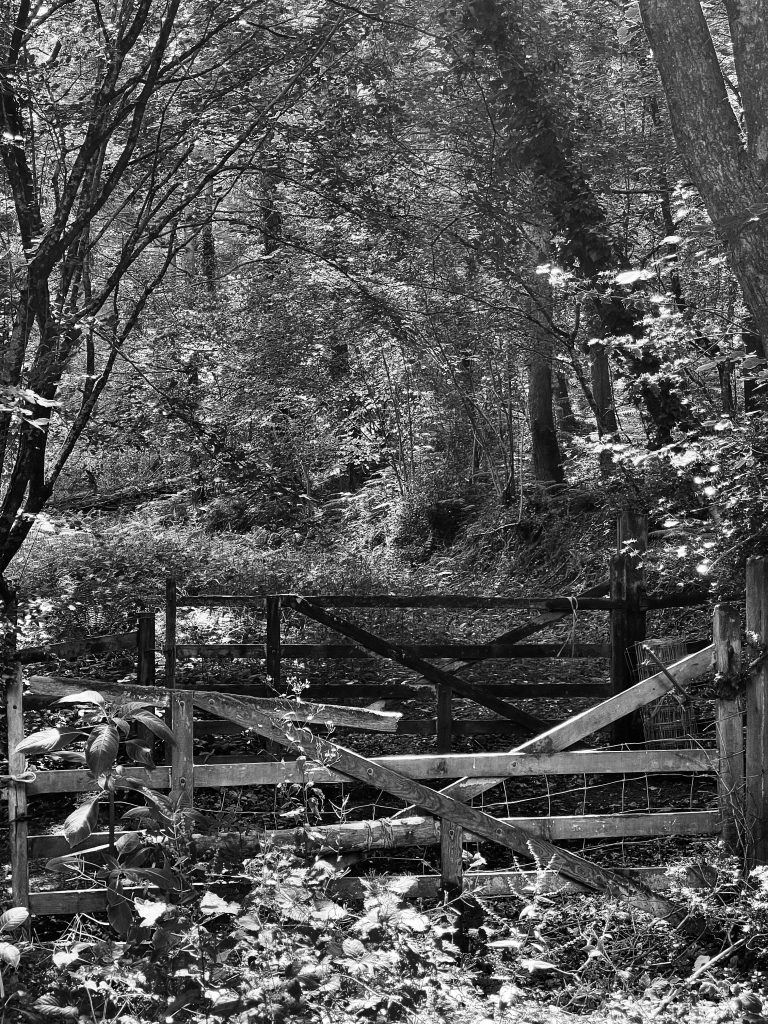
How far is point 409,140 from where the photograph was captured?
44.3 feet

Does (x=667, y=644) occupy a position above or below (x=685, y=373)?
below

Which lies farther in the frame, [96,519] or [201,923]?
[96,519]

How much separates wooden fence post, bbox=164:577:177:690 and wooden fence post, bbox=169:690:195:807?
4660mm

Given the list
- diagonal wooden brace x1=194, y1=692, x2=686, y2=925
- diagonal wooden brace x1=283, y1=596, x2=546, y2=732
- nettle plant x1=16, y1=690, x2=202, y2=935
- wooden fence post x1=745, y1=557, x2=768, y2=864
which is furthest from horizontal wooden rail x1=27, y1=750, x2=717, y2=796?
diagonal wooden brace x1=283, y1=596, x2=546, y2=732

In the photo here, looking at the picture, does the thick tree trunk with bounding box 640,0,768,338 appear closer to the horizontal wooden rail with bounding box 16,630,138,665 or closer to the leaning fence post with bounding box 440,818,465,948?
the leaning fence post with bounding box 440,818,465,948

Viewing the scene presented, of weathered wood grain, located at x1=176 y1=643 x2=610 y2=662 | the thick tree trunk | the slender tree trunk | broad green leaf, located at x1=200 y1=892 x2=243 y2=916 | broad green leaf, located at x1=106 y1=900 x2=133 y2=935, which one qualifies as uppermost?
the slender tree trunk

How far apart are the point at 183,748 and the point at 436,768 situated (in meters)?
1.23

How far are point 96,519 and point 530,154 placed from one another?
14784mm

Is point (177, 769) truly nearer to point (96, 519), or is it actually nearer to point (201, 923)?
point (201, 923)

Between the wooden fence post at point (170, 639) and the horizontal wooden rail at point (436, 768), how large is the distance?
4.53m

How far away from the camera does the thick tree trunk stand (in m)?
6.09

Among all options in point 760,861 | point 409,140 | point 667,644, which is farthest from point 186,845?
point 409,140

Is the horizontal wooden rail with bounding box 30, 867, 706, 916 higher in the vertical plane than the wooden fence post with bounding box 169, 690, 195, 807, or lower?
lower

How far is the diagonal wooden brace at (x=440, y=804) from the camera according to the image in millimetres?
4570
